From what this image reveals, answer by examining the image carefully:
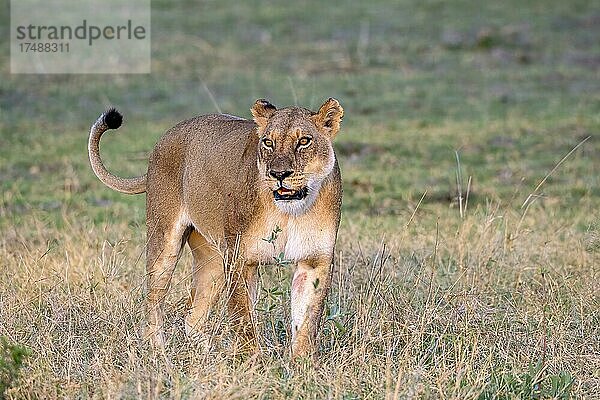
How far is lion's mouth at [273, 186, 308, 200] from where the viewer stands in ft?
15.8

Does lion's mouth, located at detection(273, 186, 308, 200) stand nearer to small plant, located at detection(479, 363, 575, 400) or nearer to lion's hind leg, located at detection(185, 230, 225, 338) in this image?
lion's hind leg, located at detection(185, 230, 225, 338)

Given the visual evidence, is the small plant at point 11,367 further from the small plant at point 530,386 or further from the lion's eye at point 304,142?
the small plant at point 530,386

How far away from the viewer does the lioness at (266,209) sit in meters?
4.87

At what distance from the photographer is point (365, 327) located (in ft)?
17.0

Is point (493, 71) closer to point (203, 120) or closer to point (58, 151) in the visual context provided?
point (58, 151)

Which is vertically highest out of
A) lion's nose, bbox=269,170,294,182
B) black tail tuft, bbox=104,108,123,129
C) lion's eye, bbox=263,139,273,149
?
black tail tuft, bbox=104,108,123,129

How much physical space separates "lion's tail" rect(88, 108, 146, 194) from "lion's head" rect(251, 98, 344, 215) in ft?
3.31

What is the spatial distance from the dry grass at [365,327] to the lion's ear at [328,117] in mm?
731

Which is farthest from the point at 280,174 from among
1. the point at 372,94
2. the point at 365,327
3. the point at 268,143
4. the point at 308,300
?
the point at 372,94

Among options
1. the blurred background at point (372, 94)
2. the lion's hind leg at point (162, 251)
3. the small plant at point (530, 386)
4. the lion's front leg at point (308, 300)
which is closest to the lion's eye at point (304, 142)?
the lion's front leg at point (308, 300)

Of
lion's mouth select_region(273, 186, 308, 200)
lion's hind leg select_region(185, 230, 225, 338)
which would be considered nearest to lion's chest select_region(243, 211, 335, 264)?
lion's mouth select_region(273, 186, 308, 200)

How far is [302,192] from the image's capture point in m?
4.86

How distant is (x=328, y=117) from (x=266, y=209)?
0.47 m

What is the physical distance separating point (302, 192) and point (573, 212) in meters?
4.44
